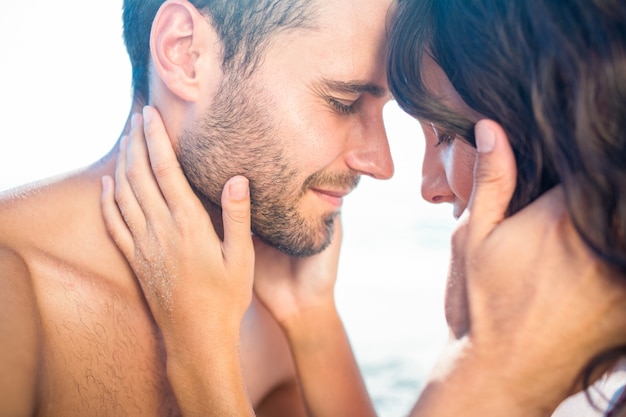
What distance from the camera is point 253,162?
173cm

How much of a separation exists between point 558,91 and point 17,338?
118 centimetres

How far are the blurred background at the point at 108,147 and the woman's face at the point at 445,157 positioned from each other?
2.23 metres

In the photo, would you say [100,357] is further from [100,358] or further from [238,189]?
[238,189]

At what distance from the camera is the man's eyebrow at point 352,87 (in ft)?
5.32

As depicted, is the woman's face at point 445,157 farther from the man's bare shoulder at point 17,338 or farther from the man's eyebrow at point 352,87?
the man's bare shoulder at point 17,338

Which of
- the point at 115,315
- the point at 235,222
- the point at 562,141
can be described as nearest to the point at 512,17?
the point at 562,141

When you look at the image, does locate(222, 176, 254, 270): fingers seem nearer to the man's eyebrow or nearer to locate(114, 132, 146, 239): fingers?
locate(114, 132, 146, 239): fingers

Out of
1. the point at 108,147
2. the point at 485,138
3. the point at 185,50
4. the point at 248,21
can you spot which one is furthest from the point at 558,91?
the point at 108,147

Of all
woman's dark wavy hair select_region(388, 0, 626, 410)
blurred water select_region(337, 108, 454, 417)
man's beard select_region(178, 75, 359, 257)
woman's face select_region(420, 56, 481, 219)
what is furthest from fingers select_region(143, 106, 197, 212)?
blurred water select_region(337, 108, 454, 417)

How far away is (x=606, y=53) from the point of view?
0.98 meters

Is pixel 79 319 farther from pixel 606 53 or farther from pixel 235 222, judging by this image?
pixel 606 53

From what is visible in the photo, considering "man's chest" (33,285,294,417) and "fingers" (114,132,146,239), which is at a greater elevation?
"fingers" (114,132,146,239)

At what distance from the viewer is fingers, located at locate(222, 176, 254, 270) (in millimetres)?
1524

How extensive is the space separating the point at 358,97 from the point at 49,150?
233 inches
